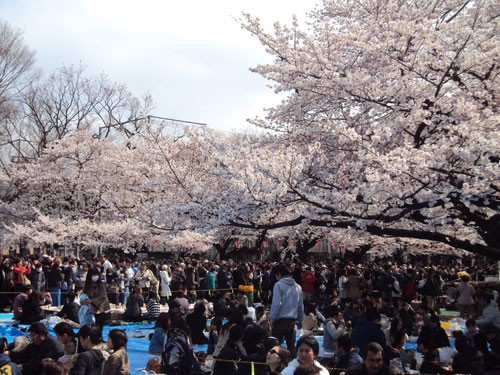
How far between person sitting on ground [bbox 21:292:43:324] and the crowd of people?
3cm

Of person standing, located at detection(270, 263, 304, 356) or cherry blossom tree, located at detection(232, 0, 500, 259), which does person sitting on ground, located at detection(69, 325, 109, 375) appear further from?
cherry blossom tree, located at detection(232, 0, 500, 259)

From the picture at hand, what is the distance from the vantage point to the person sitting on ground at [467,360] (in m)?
6.82

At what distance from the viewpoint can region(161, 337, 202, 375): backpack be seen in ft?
20.9

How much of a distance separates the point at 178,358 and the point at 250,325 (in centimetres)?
145

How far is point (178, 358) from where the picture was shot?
21.1 ft

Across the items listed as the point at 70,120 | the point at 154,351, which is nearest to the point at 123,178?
the point at 70,120

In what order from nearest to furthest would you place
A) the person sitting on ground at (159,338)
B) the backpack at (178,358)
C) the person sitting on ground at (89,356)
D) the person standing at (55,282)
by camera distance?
the person sitting on ground at (89,356) < the backpack at (178,358) < the person sitting on ground at (159,338) < the person standing at (55,282)

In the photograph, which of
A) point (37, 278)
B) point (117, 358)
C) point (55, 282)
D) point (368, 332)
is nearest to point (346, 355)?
point (368, 332)

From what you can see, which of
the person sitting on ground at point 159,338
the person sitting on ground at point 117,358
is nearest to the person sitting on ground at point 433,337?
the person sitting on ground at point 159,338

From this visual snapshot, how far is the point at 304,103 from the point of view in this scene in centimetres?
1126

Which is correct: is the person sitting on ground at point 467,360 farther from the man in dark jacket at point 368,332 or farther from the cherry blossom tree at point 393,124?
the cherry blossom tree at point 393,124

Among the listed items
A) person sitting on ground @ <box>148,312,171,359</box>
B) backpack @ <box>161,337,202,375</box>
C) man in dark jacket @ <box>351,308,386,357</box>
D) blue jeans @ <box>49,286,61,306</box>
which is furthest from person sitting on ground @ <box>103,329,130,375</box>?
blue jeans @ <box>49,286,61,306</box>

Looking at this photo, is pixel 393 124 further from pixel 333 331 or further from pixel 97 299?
pixel 97 299

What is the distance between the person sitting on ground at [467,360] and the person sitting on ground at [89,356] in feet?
14.6
